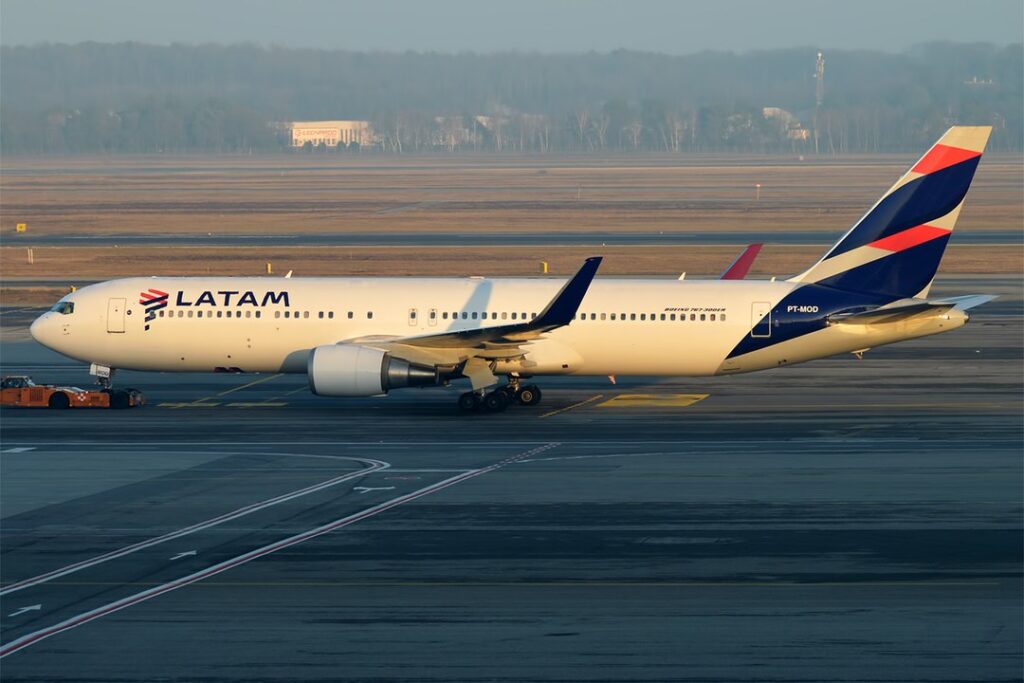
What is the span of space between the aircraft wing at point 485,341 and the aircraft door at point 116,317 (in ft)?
23.4

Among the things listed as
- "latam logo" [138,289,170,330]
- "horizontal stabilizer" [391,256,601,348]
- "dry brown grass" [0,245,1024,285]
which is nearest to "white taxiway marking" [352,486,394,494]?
"horizontal stabilizer" [391,256,601,348]

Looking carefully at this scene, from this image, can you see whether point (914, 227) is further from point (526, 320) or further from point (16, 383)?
point (16, 383)

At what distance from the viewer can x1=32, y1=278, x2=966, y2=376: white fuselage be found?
40812 millimetres

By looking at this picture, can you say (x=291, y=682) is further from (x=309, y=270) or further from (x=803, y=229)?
(x=803, y=229)

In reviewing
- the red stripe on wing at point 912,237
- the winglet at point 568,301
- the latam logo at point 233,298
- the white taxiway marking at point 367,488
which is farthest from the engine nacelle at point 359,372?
the red stripe on wing at point 912,237

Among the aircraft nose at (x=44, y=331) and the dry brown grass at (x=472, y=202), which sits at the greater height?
the dry brown grass at (x=472, y=202)

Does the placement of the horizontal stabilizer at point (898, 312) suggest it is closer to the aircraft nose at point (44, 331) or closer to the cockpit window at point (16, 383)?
the aircraft nose at point (44, 331)

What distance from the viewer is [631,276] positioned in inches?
2908

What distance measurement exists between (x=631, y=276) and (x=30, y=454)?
1757 inches

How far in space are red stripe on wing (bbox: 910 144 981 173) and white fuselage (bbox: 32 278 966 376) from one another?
16.4 feet

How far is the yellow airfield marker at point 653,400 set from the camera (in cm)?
4141

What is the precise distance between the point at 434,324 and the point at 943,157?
15.8 m

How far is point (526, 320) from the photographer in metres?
41.2

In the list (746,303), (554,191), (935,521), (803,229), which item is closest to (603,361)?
(746,303)
